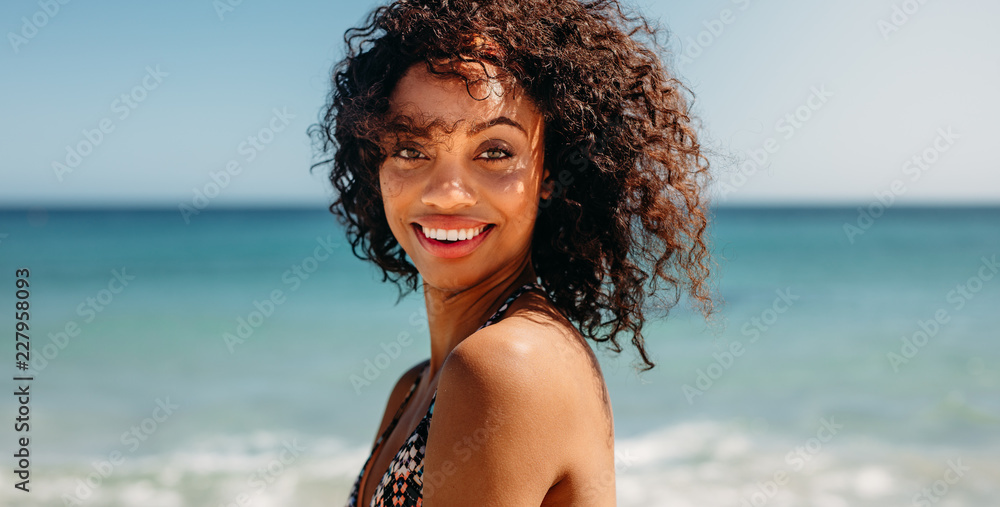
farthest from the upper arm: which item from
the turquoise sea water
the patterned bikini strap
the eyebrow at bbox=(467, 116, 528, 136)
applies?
the turquoise sea water

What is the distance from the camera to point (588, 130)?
1783 mm

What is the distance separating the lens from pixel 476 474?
1.30 metres

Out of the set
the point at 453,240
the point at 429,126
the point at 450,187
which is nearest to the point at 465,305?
the point at 453,240

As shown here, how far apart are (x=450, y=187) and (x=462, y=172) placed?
0.16 feet

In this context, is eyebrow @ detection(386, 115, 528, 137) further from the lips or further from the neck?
the neck

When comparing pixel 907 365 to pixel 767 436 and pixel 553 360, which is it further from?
pixel 553 360

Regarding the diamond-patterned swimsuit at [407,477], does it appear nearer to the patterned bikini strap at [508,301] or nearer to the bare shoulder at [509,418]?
the patterned bikini strap at [508,301]

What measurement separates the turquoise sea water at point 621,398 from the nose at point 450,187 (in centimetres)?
83

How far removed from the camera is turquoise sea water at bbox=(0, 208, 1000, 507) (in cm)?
666

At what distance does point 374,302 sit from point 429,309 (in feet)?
50.5

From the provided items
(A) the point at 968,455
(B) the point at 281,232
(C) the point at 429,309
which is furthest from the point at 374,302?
(B) the point at 281,232

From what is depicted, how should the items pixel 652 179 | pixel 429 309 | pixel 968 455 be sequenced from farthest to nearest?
pixel 968 455, pixel 429 309, pixel 652 179

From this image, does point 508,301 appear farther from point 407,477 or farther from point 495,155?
point 407,477

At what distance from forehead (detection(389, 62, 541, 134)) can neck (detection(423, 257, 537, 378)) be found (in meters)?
0.42
